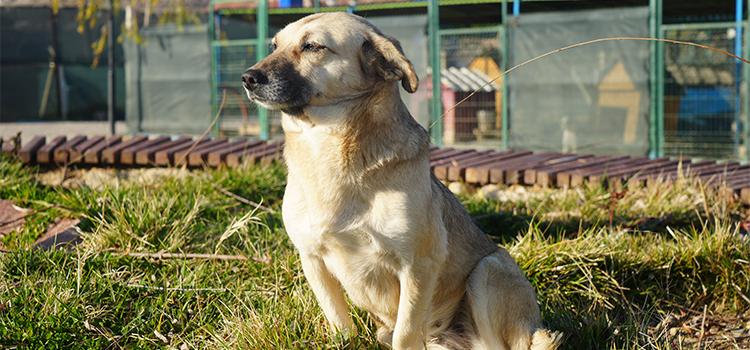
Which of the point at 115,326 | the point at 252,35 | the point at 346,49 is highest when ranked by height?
the point at 252,35

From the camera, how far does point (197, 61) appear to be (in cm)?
1310

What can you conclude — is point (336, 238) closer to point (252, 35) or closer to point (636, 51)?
point (636, 51)

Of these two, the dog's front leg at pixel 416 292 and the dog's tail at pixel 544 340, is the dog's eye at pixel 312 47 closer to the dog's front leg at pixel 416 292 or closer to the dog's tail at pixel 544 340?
the dog's front leg at pixel 416 292

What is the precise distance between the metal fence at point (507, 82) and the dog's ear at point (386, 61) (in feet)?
23.2

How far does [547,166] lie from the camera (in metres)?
7.45

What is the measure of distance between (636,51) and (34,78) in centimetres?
1313

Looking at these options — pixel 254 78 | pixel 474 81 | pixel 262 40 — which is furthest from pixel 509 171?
pixel 262 40

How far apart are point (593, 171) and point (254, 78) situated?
464 cm

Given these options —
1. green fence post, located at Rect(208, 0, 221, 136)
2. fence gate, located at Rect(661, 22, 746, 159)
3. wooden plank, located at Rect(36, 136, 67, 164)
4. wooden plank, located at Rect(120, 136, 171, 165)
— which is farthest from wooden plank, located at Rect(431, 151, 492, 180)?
green fence post, located at Rect(208, 0, 221, 136)

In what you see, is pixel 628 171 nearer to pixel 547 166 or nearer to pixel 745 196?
pixel 547 166

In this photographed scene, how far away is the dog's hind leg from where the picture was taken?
333 centimetres

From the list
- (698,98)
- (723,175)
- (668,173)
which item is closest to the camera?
(723,175)

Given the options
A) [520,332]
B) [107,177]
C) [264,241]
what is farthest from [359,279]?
[107,177]

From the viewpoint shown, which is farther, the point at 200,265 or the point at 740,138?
the point at 740,138
